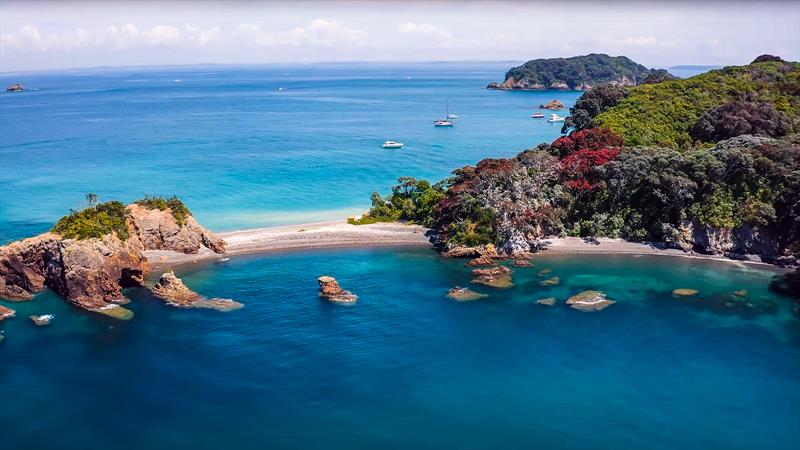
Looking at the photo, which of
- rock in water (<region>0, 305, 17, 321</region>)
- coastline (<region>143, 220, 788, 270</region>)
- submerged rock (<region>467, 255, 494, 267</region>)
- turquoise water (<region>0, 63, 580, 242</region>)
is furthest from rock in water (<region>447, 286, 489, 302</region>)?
rock in water (<region>0, 305, 17, 321</region>)

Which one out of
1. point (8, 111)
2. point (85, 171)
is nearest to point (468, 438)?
point (85, 171)

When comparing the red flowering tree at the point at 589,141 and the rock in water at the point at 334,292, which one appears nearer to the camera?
the rock in water at the point at 334,292

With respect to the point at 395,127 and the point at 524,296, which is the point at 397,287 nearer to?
the point at 524,296

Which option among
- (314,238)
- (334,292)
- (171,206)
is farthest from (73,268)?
(314,238)

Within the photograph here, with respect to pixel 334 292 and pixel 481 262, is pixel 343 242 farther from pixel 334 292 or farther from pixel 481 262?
pixel 481 262

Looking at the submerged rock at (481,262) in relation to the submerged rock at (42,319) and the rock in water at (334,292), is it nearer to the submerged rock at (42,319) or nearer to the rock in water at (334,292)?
the rock in water at (334,292)

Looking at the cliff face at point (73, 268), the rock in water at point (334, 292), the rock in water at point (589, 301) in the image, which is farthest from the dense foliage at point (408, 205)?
the cliff face at point (73, 268)
